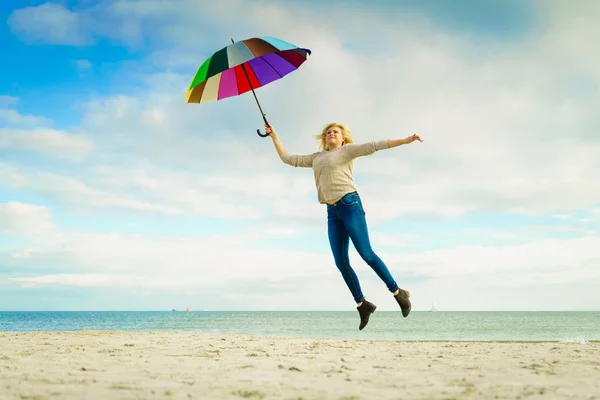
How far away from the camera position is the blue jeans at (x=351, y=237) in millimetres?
6441

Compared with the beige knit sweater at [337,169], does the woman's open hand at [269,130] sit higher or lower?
higher

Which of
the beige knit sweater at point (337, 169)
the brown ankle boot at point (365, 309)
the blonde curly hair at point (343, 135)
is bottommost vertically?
the brown ankle boot at point (365, 309)

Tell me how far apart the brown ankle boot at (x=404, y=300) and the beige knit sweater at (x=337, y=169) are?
61.4 inches

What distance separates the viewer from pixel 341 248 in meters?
6.81

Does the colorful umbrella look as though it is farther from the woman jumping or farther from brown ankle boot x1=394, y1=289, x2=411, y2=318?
brown ankle boot x1=394, y1=289, x2=411, y2=318

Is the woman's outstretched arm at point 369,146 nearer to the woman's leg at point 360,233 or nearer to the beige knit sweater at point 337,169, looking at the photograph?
the beige knit sweater at point 337,169

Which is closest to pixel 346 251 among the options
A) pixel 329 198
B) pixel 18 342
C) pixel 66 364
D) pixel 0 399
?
pixel 329 198

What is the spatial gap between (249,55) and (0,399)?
189 inches

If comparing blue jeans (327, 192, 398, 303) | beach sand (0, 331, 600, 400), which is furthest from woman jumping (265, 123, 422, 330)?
beach sand (0, 331, 600, 400)

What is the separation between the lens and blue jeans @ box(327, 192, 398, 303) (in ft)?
21.1

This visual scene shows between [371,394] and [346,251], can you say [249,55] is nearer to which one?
[346,251]

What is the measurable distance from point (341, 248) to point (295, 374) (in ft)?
8.74

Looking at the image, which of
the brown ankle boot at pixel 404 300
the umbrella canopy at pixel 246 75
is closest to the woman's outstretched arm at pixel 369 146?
the umbrella canopy at pixel 246 75

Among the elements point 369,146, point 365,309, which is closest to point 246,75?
point 369,146
